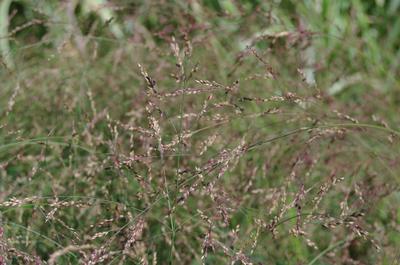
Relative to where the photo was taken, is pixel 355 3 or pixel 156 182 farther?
pixel 355 3

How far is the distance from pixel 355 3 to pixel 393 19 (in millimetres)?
235

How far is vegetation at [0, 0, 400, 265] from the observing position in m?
1.46

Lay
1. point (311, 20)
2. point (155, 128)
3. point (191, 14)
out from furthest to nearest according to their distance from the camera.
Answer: point (311, 20) → point (191, 14) → point (155, 128)

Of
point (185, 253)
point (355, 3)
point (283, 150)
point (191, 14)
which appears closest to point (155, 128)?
point (185, 253)

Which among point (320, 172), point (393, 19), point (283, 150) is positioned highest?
point (283, 150)

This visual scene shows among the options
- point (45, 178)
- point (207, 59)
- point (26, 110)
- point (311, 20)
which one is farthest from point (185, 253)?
point (311, 20)

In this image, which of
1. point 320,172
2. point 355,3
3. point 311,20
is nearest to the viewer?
point 320,172

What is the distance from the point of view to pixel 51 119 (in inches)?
94.1

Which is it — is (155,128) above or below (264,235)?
above

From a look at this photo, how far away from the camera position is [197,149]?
2.24 metres

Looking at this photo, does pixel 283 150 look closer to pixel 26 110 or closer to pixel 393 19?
pixel 26 110

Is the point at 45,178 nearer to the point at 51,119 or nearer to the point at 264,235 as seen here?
the point at 51,119

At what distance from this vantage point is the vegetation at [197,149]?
1.46 meters

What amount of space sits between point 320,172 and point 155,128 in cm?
112
